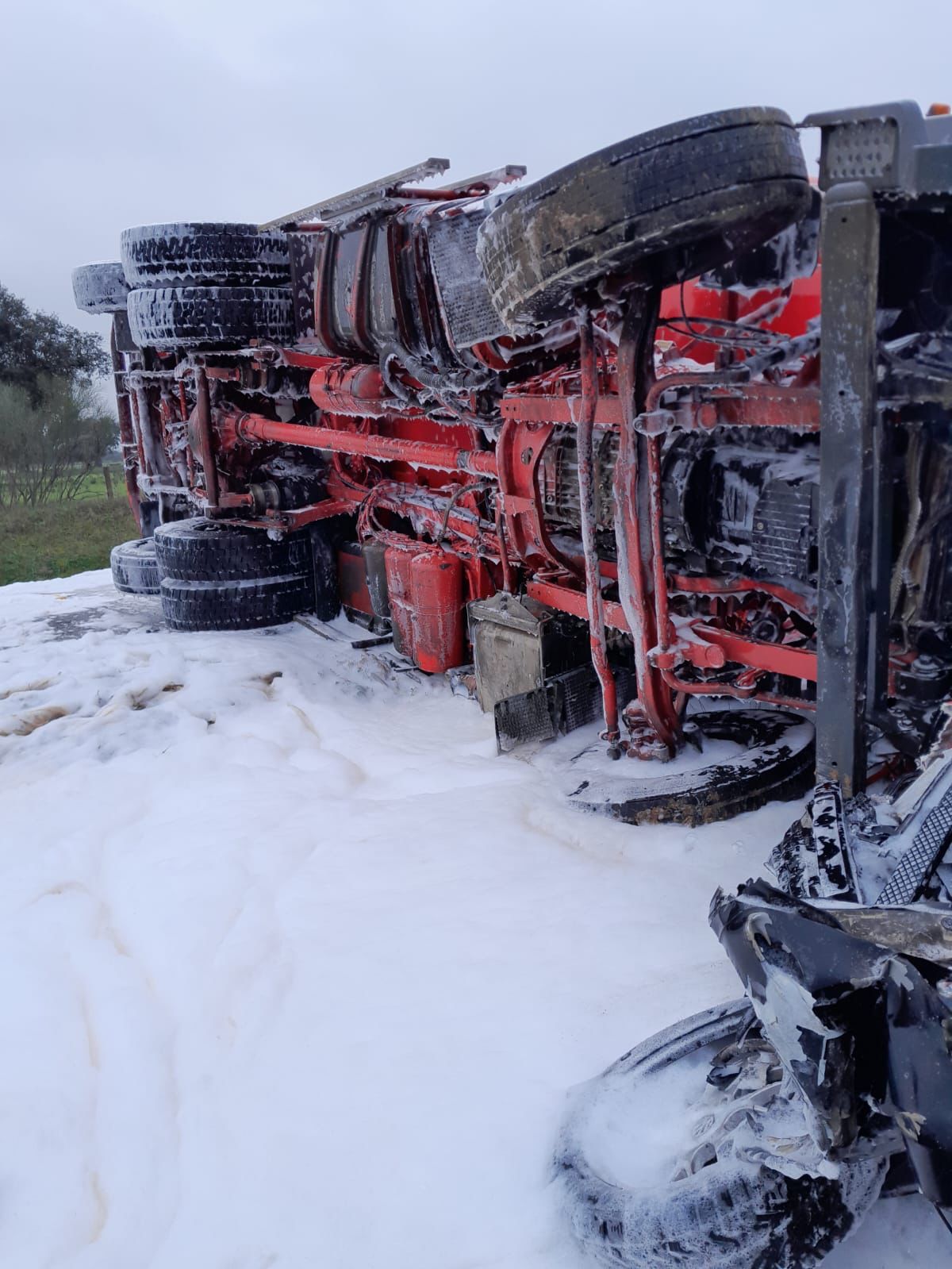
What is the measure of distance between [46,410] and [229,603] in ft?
34.8

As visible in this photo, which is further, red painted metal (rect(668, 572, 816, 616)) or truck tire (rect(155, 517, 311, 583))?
truck tire (rect(155, 517, 311, 583))

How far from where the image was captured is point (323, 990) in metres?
1.97

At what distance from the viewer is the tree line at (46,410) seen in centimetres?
1306

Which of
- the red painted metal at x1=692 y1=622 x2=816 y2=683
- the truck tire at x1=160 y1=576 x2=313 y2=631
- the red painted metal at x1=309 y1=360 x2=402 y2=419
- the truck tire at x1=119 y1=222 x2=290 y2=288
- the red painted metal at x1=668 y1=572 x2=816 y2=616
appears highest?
the truck tire at x1=119 y1=222 x2=290 y2=288

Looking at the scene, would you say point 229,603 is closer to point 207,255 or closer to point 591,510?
point 207,255

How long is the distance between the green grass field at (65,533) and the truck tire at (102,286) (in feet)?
10.1

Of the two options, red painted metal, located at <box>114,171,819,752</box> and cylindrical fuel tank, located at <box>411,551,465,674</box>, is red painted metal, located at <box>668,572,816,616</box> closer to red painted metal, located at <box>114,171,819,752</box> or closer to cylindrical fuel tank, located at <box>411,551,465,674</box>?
red painted metal, located at <box>114,171,819,752</box>

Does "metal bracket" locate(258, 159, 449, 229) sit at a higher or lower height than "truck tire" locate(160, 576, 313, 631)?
higher

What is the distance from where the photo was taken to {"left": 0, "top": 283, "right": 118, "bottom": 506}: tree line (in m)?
13.1

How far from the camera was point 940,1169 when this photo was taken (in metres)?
1.01

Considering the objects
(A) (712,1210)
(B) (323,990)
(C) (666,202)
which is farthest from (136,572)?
(A) (712,1210)

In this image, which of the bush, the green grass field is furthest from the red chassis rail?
the bush

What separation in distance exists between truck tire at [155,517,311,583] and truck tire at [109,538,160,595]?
92 centimetres

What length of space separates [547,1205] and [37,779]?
7.67 feet
